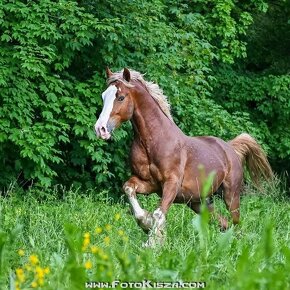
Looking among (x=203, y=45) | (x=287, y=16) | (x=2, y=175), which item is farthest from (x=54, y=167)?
(x=287, y=16)

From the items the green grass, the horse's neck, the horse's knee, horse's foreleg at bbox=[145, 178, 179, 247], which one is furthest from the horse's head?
the green grass

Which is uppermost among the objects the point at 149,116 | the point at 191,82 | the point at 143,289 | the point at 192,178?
the point at 143,289

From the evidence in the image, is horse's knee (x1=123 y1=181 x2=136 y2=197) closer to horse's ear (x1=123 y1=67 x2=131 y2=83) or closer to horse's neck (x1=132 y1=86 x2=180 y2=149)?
horse's neck (x1=132 y1=86 x2=180 y2=149)

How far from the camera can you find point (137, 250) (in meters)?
6.61

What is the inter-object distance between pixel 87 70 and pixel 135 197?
781 cm

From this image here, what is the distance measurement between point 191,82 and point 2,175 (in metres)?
4.30

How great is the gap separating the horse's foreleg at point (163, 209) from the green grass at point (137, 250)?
0.13 meters

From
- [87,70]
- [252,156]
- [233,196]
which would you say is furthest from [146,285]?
[87,70]

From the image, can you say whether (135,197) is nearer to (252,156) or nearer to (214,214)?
(214,214)

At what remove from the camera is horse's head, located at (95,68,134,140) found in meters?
8.12

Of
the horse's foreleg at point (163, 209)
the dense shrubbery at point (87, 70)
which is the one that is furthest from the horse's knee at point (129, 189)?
the dense shrubbery at point (87, 70)

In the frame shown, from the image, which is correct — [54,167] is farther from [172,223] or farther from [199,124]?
[172,223]

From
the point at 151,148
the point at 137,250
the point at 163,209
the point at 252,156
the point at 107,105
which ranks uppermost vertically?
the point at 107,105

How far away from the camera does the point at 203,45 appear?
54.2ft
